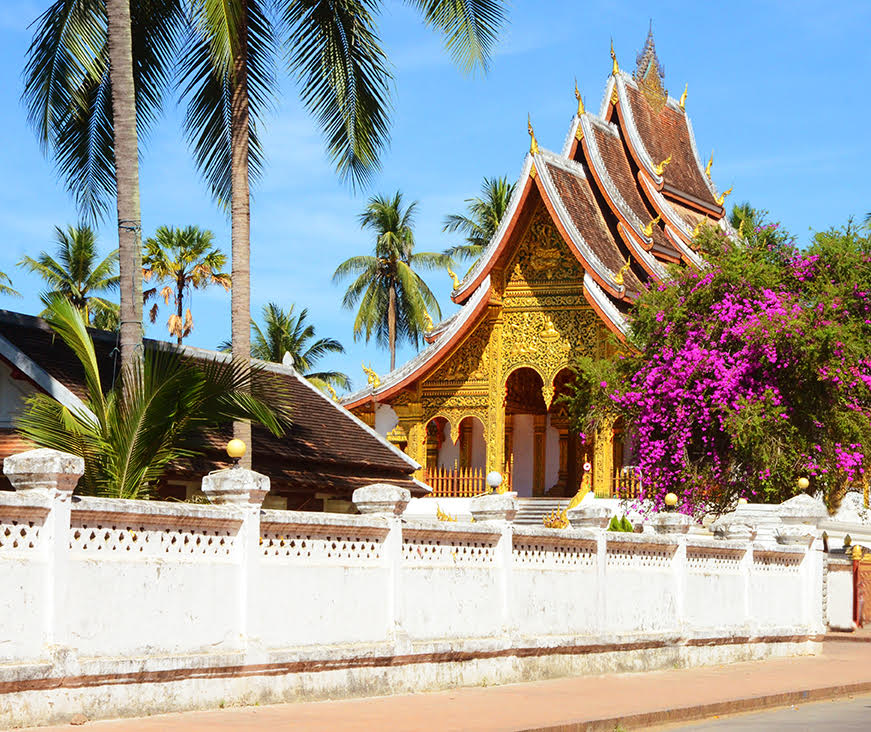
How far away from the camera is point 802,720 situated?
11812 millimetres

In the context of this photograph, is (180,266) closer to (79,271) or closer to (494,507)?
(79,271)

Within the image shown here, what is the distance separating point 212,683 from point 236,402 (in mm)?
3734

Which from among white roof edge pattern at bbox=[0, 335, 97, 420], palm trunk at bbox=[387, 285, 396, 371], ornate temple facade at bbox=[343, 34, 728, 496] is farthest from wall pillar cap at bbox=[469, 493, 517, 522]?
palm trunk at bbox=[387, 285, 396, 371]

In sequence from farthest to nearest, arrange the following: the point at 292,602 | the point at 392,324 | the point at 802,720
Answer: the point at 392,324 < the point at 802,720 < the point at 292,602

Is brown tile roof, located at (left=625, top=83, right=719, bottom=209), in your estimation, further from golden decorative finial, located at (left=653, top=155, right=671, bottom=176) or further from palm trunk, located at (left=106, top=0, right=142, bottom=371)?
palm trunk, located at (left=106, top=0, right=142, bottom=371)

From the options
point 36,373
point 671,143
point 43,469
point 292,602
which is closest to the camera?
point 43,469

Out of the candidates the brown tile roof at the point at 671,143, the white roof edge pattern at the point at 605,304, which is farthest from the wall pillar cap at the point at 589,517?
the brown tile roof at the point at 671,143

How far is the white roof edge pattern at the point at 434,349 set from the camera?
102 feet

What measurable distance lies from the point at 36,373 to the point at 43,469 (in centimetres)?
828

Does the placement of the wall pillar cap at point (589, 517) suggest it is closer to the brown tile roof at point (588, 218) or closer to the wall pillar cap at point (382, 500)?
the wall pillar cap at point (382, 500)

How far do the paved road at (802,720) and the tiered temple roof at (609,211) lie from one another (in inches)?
616

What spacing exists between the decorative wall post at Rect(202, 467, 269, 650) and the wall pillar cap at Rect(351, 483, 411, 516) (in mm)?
1447

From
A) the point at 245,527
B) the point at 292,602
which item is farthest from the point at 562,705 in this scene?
the point at 245,527

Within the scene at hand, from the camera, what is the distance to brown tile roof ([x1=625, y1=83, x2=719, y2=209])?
118 feet
